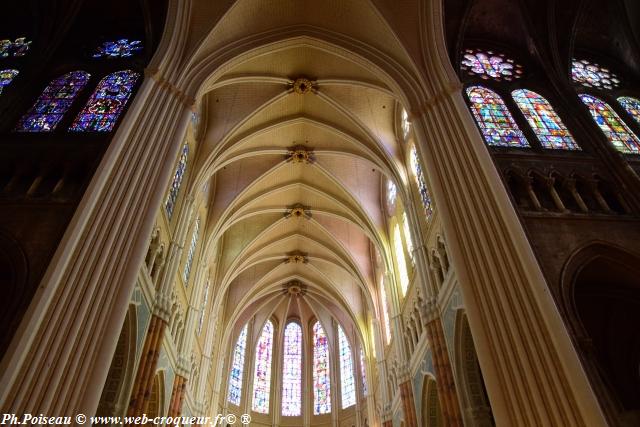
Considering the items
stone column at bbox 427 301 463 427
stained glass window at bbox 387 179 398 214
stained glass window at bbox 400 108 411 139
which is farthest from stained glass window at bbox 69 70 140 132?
stained glass window at bbox 387 179 398 214

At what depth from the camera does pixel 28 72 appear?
14.6 meters

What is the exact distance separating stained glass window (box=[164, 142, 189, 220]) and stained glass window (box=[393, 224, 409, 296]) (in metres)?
8.81

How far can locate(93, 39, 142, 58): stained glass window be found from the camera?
16.6 m

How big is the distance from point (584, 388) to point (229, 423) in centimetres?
2148

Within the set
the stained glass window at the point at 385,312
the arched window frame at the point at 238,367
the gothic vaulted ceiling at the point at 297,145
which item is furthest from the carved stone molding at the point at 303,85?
the arched window frame at the point at 238,367

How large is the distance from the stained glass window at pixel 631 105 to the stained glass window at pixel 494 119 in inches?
156

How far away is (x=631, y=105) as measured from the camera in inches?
616

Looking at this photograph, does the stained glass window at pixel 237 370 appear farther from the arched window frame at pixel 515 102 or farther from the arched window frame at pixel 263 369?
the arched window frame at pixel 515 102

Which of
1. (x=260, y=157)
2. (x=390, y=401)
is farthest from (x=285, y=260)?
(x=390, y=401)

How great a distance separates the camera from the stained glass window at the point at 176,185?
49.9 ft

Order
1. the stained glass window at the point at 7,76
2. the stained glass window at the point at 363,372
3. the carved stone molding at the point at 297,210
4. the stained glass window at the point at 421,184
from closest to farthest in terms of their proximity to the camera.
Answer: the stained glass window at the point at 7,76 < the stained glass window at the point at 421,184 < the carved stone molding at the point at 297,210 < the stained glass window at the point at 363,372

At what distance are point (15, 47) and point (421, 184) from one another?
14584mm

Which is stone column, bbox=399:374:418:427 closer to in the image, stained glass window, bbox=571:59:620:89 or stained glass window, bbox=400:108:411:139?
stained glass window, bbox=400:108:411:139

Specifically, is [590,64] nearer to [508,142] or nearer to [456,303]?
[508,142]
